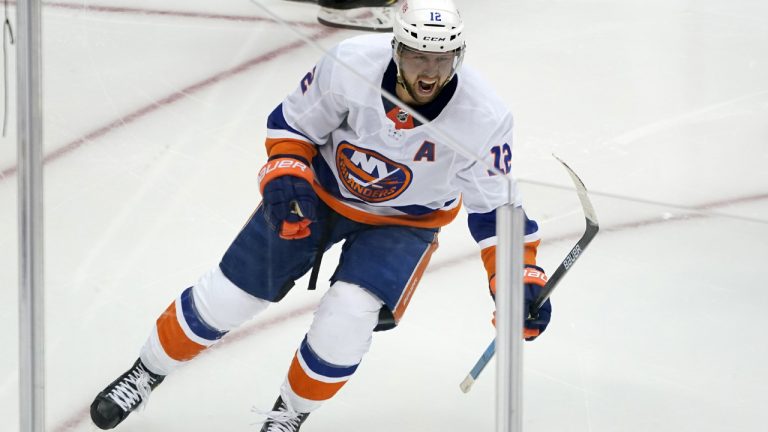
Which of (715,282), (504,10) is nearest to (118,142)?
(715,282)

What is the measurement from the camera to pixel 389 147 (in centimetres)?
222

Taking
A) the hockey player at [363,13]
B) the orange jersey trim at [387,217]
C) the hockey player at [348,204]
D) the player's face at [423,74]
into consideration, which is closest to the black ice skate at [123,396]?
the hockey player at [348,204]

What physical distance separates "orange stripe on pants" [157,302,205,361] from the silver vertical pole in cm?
18

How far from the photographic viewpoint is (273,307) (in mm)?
2057

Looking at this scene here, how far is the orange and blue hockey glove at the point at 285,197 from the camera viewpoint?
206cm

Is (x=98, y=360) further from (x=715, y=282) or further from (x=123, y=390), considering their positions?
(x=715, y=282)

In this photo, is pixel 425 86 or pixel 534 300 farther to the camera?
pixel 425 86

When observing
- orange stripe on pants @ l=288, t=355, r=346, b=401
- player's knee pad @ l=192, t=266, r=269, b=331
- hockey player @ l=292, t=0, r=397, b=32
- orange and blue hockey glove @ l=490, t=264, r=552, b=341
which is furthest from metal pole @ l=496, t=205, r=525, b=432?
hockey player @ l=292, t=0, r=397, b=32

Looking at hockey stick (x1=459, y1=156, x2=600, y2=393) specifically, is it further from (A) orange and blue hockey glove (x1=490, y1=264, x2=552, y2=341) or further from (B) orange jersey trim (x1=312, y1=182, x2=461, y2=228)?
(B) orange jersey trim (x1=312, y1=182, x2=461, y2=228)

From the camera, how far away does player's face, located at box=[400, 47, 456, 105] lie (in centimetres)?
227

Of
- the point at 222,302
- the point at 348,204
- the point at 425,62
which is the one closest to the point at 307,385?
the point at 222,302

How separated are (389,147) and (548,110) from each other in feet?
5.94

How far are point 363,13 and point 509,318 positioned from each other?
2215 mm

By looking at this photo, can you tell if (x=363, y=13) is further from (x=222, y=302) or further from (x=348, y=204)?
(x=222, y=302)
